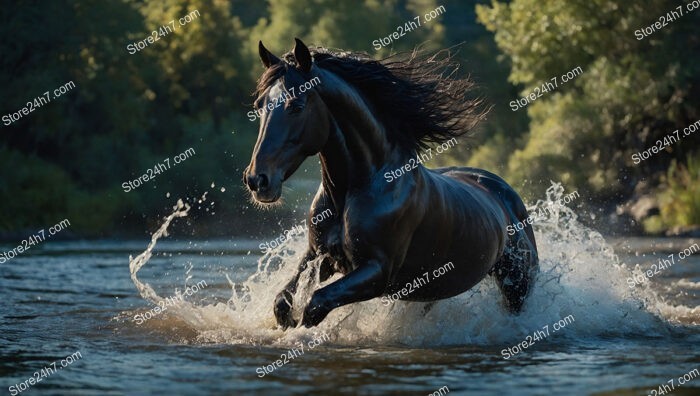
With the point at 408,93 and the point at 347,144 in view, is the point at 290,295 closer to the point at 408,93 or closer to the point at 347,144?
the point at 347,144

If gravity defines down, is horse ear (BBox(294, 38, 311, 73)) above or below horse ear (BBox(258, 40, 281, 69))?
below

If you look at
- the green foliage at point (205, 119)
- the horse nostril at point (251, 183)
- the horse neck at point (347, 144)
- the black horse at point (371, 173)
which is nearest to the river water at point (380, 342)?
the black horse at point (371, 173)

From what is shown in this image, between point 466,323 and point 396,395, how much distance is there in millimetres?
2906

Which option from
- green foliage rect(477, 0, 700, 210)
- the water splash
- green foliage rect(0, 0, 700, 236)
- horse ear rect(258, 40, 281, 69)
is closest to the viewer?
horse ear rect(258, 40, 281, 69)

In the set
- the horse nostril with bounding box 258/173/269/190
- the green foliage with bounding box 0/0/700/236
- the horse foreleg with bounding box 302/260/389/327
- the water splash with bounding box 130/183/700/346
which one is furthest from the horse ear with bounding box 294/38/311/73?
the green foliage with bounding box 0/0/700/236

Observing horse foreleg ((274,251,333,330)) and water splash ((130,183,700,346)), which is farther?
water splash ((130,183,700,346))

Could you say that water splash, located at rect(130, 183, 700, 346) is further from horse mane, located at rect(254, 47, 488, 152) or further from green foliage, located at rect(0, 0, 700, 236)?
green foliage, located at rect(0, 0, 700, 236)

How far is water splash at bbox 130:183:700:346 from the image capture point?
9.03m

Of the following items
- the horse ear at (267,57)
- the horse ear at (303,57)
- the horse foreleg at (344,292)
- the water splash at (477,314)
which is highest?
the horse ear at (267,57)

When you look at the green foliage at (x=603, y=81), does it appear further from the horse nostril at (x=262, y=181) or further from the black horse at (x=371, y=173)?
the horse nostril at (x=262, y=181)

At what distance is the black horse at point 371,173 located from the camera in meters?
7.52

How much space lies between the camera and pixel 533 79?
32.9 metres

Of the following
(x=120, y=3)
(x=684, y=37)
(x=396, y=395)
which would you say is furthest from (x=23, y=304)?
(x=120, y=3)

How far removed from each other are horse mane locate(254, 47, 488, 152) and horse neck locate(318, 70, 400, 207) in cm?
24
